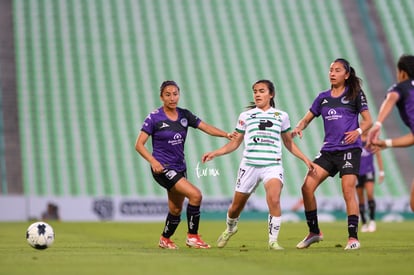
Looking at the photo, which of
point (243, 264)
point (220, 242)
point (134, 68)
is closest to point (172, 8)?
point (134, 68)

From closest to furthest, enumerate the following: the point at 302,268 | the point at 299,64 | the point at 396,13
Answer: the point at 302,268
the point at 299,64
the point at 396,13

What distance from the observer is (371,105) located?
28062mm

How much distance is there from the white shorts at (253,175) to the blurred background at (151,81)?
457 inches

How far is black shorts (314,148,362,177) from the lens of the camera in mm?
11570

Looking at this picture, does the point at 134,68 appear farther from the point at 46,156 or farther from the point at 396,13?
the point at 396,13

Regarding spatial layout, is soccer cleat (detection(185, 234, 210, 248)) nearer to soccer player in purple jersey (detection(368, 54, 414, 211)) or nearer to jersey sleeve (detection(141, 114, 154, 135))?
jersey sleeve (detection(141, 114, 154, 135))

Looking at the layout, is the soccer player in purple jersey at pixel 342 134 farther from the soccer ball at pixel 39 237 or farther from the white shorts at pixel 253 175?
the soccer ball at pixel 39 237

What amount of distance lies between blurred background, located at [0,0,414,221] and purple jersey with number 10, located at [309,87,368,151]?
470 inches

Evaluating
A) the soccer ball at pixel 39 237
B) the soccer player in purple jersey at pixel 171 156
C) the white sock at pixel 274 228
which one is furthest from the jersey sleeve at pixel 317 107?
the soccer ball at pixel 39 237

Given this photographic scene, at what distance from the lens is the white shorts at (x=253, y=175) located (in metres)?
11.5

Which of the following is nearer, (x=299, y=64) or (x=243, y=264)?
(x=243, y=264)

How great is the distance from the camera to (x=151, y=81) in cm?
2853

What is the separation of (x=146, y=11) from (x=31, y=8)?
3.80m

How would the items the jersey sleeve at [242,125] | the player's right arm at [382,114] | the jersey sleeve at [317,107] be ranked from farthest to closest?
the jersey sleeve at [317,107] < the jersey sleeve at [242,125] < the player's right arm at [382,114]
